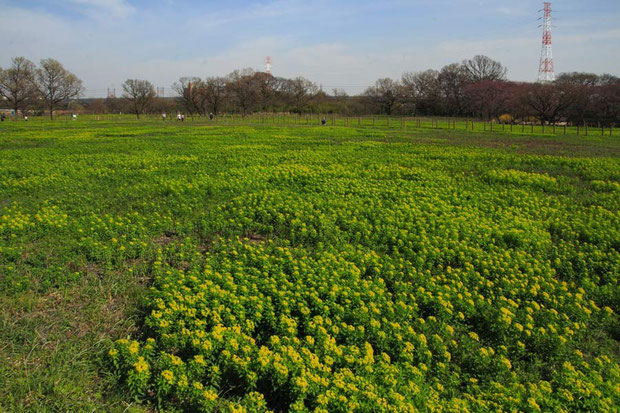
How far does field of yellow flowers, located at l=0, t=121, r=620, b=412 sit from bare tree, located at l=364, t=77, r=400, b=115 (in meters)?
78.7

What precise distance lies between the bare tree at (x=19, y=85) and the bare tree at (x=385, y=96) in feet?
223

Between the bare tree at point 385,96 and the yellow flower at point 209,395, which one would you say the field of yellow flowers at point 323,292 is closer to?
the yellow flower at point 209,395

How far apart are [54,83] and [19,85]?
5.73 metres

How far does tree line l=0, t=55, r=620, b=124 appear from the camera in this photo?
210 ft

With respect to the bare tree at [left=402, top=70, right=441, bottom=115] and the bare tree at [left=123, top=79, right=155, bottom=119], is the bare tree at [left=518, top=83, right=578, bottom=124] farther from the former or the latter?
the bare tree at [left=123, top=79, right=155, bottom=119]

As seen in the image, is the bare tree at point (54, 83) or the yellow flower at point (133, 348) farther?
the bare tree at point (54, 83)

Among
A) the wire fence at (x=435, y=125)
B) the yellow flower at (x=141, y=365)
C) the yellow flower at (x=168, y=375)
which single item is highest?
the wire fence at (x=435, y=125)

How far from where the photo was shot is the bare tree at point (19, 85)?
7625 cm

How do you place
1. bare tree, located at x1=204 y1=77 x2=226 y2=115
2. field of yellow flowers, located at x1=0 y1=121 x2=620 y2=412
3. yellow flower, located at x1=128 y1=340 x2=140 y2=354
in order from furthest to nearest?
bare tree, located at x1=204 y1=77 x2=226 y2=115 → yellow flower, located at x1=128 y1=340 x2=140 y2=354 → field of yellow flowers, located at x1=0 y1=121 x2=620 y2=412

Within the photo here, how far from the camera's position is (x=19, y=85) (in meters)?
76.4

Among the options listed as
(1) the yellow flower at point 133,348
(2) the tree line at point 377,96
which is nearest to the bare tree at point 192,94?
(2) the tree line at point 377,96

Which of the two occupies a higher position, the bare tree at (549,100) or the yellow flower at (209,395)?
the bare tree at (549,100)

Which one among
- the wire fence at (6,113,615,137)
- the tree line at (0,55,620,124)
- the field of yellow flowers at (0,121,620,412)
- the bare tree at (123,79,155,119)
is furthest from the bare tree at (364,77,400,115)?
the field of yellow flowers at (0,121,620,412)

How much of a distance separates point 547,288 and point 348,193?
7.06 meters
